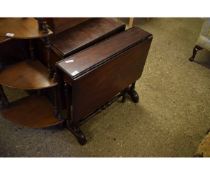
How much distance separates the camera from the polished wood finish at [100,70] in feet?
3.63

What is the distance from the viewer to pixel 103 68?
1167 millimetres

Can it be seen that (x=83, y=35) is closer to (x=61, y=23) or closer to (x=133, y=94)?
(x=61, y=23)

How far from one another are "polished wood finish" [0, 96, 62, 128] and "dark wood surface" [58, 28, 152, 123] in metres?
0.22

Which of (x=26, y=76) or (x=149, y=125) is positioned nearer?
(x=26, y=76)

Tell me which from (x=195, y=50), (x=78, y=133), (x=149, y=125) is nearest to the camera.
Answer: (x=78, y=133)

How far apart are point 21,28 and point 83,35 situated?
0.34 m

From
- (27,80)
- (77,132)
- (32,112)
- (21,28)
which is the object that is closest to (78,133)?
(77,132)

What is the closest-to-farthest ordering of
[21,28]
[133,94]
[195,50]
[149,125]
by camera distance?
1. [21,28]
2. [149,125]
3. [133,94]
4. [195,50]

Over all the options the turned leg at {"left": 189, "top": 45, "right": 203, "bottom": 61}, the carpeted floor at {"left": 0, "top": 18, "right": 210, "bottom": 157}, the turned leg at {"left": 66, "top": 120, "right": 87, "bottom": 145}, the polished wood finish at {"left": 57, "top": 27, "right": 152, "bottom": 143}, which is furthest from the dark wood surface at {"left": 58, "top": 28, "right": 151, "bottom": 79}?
the turned leg at {"left": 189, "top": 45, "right": 203, "bottom": 61}

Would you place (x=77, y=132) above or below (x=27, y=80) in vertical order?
below

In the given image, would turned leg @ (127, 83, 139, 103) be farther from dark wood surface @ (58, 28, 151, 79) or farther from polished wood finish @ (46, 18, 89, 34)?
polished wood finish @ (46, 18, 89, 34)

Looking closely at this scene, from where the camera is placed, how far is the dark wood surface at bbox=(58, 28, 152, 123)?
3.64 feet

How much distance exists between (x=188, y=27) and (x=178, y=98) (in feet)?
3.77
